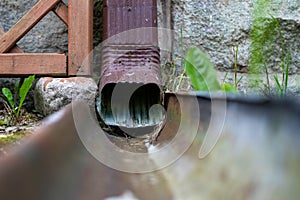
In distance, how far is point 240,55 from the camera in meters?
1.98

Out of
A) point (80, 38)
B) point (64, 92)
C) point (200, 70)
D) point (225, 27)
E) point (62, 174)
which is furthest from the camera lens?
point (225, 27)

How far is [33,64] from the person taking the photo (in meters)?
1.78

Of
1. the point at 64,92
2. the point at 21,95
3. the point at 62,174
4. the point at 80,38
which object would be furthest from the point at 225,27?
the point at 62,174

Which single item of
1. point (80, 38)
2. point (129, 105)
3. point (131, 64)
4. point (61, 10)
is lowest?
point (129, 105)

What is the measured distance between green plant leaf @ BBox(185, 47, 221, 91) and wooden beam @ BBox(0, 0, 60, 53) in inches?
43.0

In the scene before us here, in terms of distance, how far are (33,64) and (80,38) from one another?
20 cm

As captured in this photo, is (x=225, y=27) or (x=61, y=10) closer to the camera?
(x=61, y=10)

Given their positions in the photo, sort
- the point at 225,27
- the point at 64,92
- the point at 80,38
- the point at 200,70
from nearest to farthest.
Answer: the point at 200,70
the point at 64,92
the point at 80,38
the point at 225,27

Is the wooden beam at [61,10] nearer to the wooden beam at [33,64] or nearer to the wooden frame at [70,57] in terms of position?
the wooden frame at [70,57]

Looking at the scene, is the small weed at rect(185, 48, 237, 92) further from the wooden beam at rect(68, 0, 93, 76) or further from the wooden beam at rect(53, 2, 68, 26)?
the wooden beam at rect(53, 2, 68, 26)

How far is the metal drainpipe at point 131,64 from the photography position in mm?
1591

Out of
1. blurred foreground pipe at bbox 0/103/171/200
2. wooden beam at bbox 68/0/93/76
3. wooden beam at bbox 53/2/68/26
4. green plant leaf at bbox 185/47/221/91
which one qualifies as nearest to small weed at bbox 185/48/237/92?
green plant leaf at bbox 185/47/221/91

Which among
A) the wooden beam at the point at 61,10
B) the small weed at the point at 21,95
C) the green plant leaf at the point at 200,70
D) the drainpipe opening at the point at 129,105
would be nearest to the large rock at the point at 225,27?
the drainpipe opening at the point at 129,105

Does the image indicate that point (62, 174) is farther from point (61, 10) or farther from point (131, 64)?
point (61, 10)
